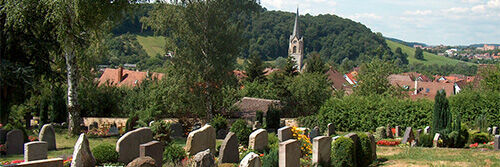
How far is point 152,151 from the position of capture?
11773 mm

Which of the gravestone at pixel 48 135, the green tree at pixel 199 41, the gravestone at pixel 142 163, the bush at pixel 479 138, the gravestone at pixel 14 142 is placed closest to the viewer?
the gravestone at pixel 142 163

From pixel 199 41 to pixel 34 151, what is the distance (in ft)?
50.7

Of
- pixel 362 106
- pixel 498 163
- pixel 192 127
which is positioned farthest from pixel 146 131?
pixel 362 106

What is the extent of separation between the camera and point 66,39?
65.6 ft

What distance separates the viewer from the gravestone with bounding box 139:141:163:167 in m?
11.6

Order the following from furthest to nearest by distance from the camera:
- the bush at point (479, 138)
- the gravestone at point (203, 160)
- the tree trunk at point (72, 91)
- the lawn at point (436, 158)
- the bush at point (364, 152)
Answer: the bush at point (479, 138) < the tree trunk at point (72, 91) < the bush at point (364, 152) < the lawn at point (436, 158) < the gravestone at point (203, 160)

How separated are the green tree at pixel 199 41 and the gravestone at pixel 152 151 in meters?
14.2

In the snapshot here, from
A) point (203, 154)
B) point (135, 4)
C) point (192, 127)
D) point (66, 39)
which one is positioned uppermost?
point (135, 4)

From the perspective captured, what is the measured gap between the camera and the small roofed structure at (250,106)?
113ft

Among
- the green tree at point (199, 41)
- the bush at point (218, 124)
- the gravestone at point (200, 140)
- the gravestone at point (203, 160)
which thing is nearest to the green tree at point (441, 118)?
the bush at point (218, 124)

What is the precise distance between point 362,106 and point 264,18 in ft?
418

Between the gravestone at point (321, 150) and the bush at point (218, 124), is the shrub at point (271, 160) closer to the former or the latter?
the gravestone at point (321, 150)

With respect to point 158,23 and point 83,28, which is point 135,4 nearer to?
point 83,28

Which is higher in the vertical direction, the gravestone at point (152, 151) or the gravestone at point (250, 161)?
the gravestone at point (250, 161)
